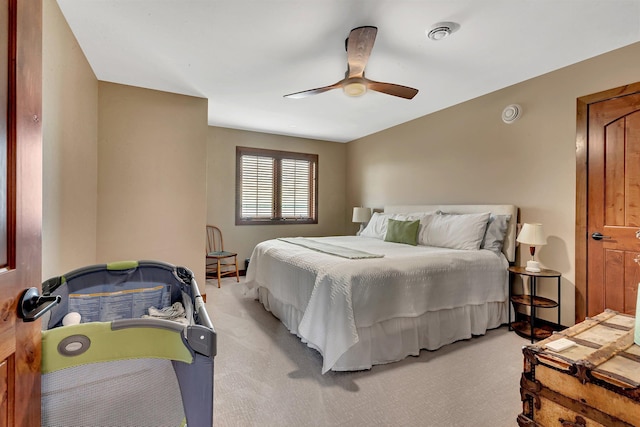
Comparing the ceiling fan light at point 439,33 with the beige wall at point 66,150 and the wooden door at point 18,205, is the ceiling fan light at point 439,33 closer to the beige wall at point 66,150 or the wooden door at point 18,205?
the wooden door at point 18,205

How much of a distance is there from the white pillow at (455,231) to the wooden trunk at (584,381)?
1560 mm

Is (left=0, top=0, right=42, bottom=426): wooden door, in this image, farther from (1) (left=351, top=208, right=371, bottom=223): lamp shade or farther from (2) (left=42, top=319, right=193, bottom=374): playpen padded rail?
(1) (left=351, top=208, right=371, bottom=223): lamp shade

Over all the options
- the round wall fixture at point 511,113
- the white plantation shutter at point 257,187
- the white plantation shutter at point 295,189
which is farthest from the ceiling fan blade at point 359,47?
the white plantation shutter at point 295,189

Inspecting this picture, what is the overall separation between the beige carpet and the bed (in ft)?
0.39

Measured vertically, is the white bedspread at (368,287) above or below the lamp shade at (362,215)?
below

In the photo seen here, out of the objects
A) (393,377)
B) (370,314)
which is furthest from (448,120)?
(393,377)

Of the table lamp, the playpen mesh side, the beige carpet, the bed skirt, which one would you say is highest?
the table lamp

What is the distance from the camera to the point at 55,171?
6.67 ft

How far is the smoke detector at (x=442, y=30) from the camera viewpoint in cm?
213

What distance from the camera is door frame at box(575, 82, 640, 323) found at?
2645 millimetres

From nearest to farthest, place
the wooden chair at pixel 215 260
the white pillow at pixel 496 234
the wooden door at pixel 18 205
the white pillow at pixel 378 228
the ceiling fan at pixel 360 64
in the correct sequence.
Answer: the wooden door at pixel 18 205, the ceiling fan at pixel 360 64, the white pillow at pixel 496 234, the white pillow at pixel 378 228, the wooden chair at pixel 215 260

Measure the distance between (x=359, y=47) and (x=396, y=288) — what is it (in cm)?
177

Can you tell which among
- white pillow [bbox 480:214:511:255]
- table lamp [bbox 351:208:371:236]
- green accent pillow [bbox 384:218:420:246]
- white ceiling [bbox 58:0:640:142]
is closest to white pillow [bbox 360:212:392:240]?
green accent pillow [bbox 384:218:420:246]

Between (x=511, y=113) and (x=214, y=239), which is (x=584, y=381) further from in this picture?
(x=214, y=239)
